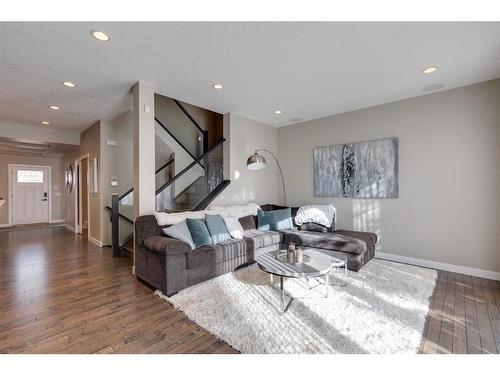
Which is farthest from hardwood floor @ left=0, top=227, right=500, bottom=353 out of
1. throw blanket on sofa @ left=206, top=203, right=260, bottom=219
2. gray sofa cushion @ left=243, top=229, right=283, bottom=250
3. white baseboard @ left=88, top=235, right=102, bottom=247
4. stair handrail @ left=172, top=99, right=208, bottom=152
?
stair handrail @ left=172, top=99, right=208, bottom=152

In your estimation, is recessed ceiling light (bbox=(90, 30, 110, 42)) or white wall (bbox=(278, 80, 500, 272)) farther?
white wall (bbox=(278, 80, 500, 272))

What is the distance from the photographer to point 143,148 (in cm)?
320

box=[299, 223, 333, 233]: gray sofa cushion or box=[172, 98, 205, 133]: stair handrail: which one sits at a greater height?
box=[172, 98, 205, 133]: stair handrail

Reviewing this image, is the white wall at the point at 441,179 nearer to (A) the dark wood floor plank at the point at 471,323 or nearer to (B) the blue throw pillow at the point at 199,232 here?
(A) the dark wood floor plank at the point at 471,323

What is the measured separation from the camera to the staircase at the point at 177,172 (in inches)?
165

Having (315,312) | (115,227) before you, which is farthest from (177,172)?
(315,312)

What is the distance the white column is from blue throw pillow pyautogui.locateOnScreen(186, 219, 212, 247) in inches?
25.7

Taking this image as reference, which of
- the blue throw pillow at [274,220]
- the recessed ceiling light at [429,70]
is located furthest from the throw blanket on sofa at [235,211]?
the recessed ceiling light at [429,70]

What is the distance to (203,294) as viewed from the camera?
8.50 feet

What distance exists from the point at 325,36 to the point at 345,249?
Answer: 266 centimetres

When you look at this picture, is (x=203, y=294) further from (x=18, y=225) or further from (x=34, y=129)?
(x=18, y=225)

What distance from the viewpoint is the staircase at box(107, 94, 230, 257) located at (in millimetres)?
4203

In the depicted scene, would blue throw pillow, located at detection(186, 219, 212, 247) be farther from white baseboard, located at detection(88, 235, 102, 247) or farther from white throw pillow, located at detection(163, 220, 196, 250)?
white baseboard, located at detection(88, 235, 102, 247)

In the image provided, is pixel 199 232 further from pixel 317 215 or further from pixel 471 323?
pixel 471 323
